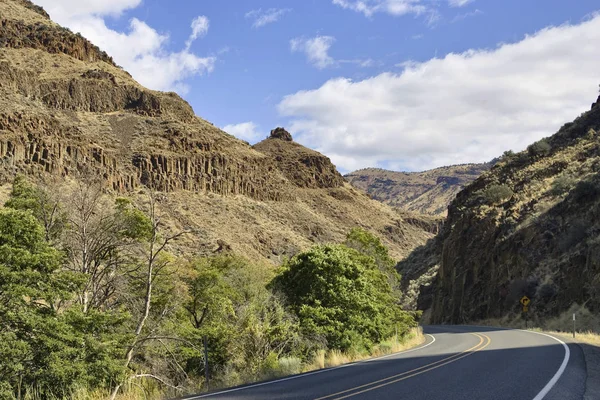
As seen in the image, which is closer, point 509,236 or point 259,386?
point 259,386

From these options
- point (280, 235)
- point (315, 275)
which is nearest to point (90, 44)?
point (280, 235)

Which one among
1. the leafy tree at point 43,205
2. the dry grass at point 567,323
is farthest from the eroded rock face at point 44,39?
the dry grass at point 567,323

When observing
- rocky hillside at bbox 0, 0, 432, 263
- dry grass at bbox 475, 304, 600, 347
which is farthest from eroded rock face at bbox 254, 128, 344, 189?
dry grass at bbox 475, 304, 600, 347

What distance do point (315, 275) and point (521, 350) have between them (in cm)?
812

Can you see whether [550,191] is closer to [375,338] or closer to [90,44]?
[375,338]

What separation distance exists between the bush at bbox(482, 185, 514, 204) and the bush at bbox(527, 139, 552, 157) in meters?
9.06

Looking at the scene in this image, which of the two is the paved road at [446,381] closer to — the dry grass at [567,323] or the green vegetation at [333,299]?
the green vegetation at [333,299]

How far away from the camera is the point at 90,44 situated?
152 metres

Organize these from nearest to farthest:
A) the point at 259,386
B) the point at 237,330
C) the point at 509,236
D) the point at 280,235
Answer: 1. the point at 259,386
2. the point at 237,330
3. the point at 509,236
4. the point at 280,235

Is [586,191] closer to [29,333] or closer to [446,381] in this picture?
[446,381]

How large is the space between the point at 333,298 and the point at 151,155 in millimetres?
101781

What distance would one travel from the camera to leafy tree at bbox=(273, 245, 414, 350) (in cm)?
1975

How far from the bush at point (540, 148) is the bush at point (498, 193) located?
29.7 feet

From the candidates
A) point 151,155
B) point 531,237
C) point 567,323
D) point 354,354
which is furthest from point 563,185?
point 151,155
